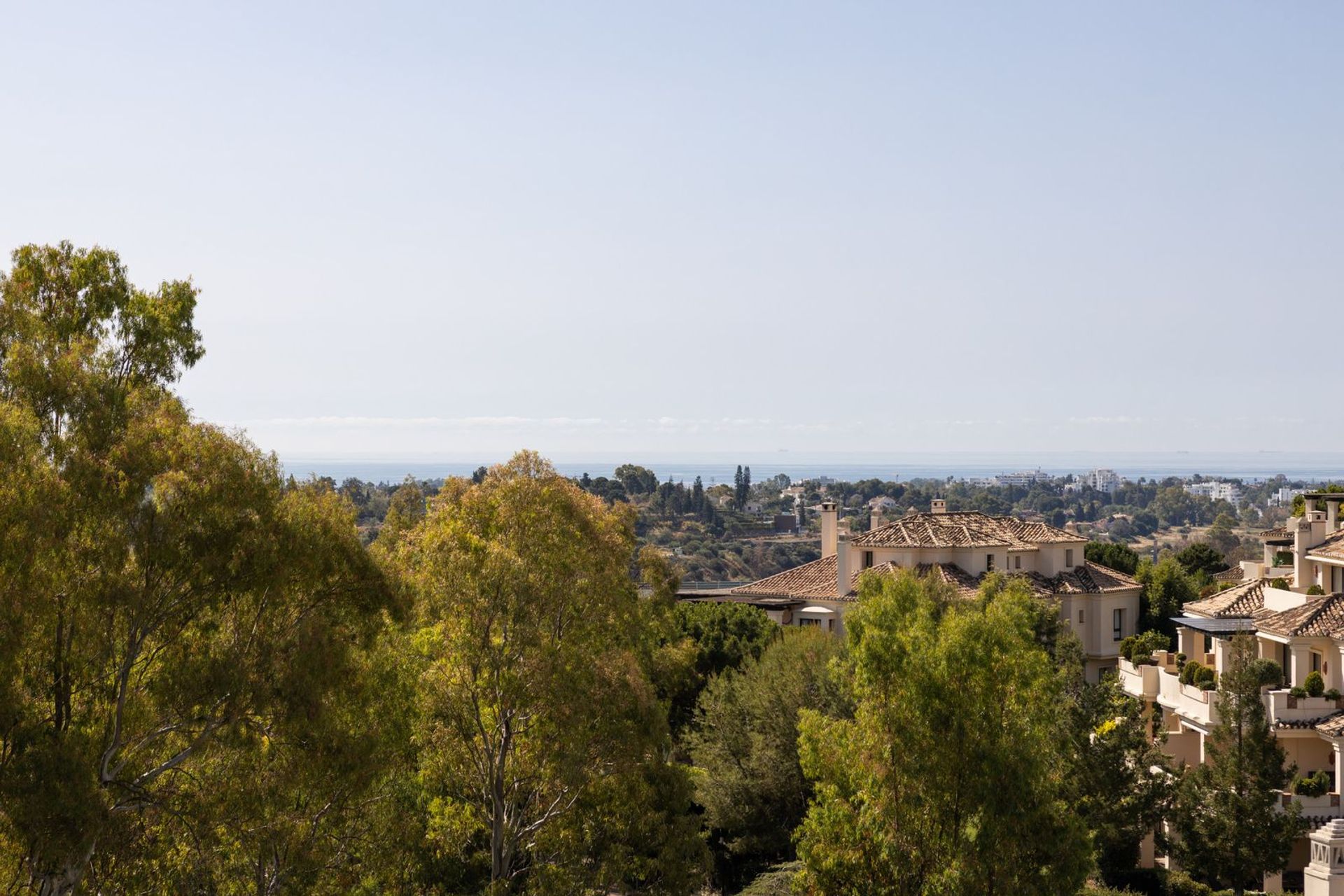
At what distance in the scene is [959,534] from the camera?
6231 centimetres

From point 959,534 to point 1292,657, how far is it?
86.2 feet

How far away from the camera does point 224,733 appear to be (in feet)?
54.4

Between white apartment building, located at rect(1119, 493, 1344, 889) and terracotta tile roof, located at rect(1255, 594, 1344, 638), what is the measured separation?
35 mm

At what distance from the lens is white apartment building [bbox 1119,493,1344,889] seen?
33.1 meters

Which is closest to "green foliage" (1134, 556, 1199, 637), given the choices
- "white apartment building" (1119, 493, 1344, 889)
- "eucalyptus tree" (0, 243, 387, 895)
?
"white apartment building" (1119, 493, 1344, 889)

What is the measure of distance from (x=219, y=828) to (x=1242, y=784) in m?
22.2

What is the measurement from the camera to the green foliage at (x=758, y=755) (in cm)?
3722

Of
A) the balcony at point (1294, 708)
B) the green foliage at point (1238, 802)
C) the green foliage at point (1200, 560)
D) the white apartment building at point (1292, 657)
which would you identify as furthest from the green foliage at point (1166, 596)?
the green foliage at point (1238, 802)

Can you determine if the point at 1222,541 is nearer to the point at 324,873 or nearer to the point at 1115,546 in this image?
the point at 1115,546

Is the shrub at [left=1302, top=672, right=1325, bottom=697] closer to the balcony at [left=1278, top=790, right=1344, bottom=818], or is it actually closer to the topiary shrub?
the balcony at [left=1278, top=790, right=1344, bottom=818]

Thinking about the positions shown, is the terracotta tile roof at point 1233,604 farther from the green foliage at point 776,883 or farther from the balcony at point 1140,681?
the green foliage at point 776,883

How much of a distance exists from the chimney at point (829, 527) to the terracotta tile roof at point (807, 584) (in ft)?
9.84

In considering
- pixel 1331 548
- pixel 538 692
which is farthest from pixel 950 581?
pixel 538 692

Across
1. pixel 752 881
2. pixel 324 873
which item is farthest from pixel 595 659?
pixel 752 881
